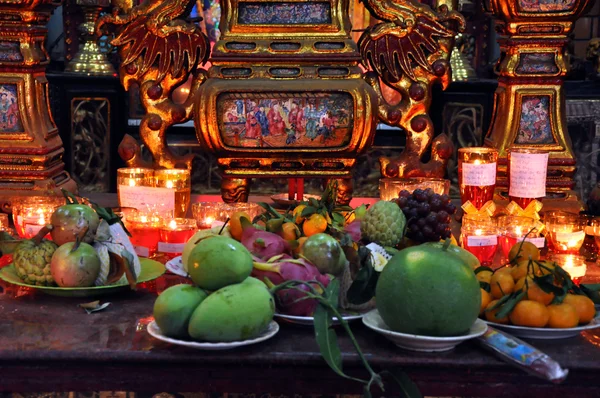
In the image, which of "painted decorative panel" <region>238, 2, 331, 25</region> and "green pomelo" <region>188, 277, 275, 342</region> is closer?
"green pomelo" <region>188, 277, 275, 342</region>

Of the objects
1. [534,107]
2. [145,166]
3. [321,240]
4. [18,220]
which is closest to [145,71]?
[145,166]

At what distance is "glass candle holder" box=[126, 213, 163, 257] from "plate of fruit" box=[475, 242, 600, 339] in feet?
2.58

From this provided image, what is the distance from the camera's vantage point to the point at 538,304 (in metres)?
1.38

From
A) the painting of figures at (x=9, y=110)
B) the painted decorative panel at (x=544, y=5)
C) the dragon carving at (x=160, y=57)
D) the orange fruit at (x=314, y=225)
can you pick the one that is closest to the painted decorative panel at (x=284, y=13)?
the dragon carving at (x=160, y=57)

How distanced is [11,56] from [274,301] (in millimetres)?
1484

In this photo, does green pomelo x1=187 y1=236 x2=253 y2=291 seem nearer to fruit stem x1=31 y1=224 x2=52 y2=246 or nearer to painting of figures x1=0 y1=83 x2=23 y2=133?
fruit stem x1=31 y1=224 x2=52 y2=246

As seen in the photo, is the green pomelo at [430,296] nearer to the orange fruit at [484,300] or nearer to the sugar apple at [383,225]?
the orange fruit at [484,300]

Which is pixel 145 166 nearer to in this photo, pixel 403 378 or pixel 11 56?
pixel 11 56

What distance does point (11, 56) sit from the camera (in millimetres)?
2520

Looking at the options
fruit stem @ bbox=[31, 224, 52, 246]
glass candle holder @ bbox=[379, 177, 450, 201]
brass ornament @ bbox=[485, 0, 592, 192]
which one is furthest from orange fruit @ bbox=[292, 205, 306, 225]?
brass ornament @ bbox=[485, 0, 592, 192]

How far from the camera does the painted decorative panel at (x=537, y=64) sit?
2.51m

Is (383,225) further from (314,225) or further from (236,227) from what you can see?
(236,227)

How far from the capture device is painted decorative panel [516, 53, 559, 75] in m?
2.51

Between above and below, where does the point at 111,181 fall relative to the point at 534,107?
below
